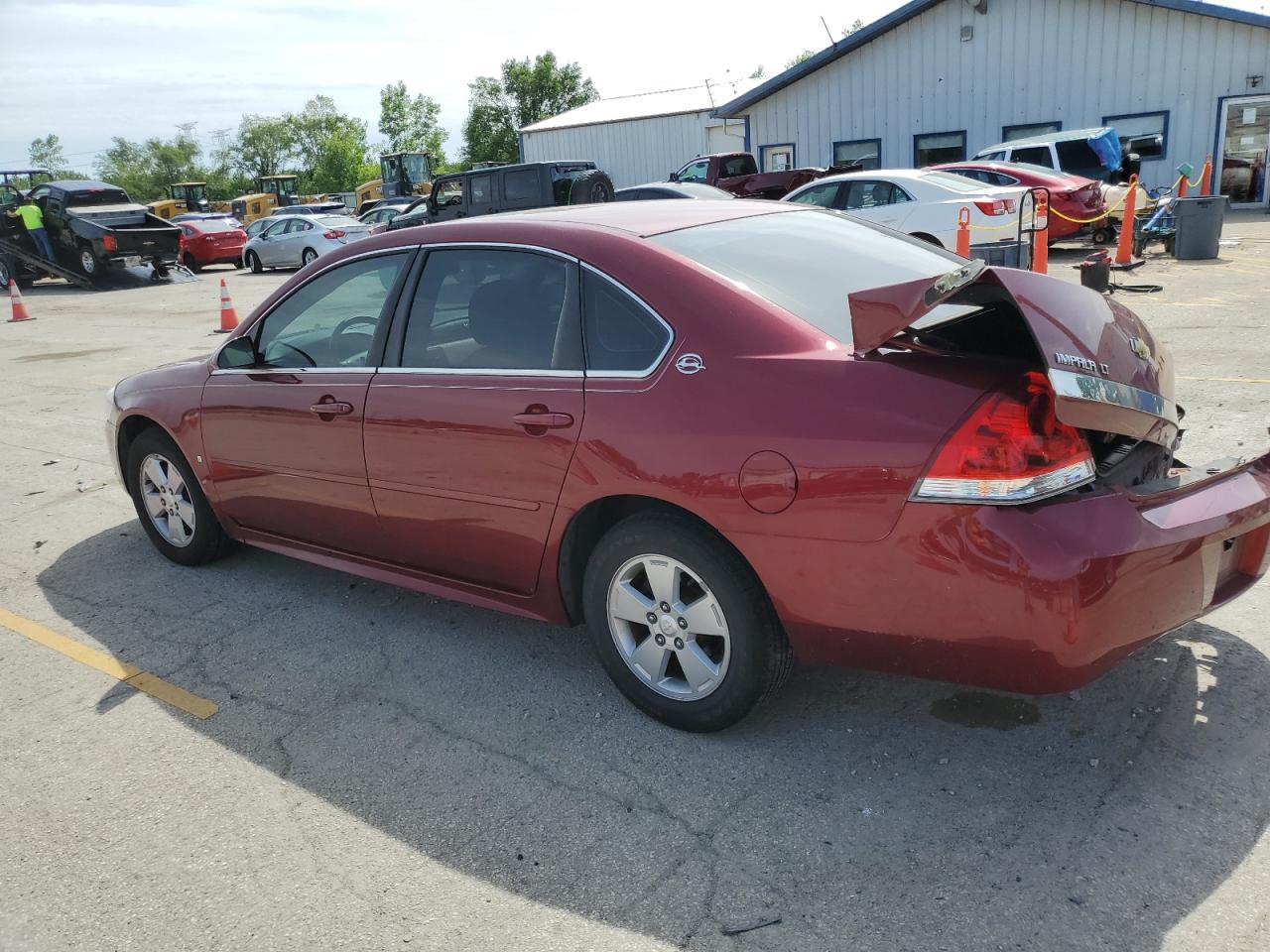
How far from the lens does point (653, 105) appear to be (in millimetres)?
39031

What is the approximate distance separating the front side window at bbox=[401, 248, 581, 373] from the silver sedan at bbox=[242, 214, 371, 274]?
73.1 feet

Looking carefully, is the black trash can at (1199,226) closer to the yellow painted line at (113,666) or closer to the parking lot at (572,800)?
the parking lot at (572,800)

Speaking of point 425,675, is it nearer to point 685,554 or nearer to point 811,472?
point 685,554

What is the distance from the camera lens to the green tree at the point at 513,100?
240 feet

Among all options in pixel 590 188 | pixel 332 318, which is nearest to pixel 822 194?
pixel 590 188

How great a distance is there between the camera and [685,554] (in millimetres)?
2967

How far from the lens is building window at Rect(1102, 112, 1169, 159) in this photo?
22.6m

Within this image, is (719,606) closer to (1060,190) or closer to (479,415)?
(479,415)

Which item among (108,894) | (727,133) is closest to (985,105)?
(727,133)

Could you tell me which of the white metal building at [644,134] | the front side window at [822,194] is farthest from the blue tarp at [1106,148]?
the white metal building at [644,134]

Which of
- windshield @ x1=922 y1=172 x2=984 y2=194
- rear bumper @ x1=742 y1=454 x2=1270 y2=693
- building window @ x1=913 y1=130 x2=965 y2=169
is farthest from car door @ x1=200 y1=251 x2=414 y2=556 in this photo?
building window @ x1=913 y1=130 x2=965 y2=169

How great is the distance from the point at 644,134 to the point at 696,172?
1408cm

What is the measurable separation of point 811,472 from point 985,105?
25.3 meters

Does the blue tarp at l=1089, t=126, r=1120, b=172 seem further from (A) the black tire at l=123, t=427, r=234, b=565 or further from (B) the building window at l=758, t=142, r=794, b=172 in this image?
(A) the black tire at l=123, t=427, r=234, b=565
